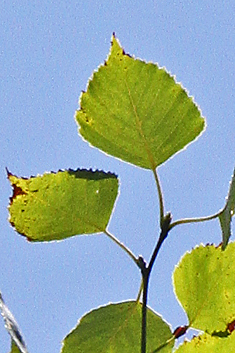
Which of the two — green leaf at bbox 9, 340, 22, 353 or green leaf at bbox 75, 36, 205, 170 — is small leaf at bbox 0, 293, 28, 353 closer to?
green leaf at bbox 9, 340, 22, 353

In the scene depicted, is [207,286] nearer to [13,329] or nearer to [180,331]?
[180,331]

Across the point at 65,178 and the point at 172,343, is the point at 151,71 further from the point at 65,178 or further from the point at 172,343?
the point at 172,343

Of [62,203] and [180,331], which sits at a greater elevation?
[62,203]

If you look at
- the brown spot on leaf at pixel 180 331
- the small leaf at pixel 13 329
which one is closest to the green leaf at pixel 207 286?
the brown spot on leaf at pixel 180 331

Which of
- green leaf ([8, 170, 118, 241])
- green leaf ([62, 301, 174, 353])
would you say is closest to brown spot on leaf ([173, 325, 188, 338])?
green leaf ([62, 301, 174, 353])

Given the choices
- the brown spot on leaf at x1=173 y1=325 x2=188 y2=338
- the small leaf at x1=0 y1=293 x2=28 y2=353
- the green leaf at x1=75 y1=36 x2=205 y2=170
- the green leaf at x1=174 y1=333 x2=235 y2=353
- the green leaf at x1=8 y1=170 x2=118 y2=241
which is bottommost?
the green leaf at x1=174 y1=333 x2=235 y2=353

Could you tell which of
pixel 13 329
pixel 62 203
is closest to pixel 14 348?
pixel 13 329
